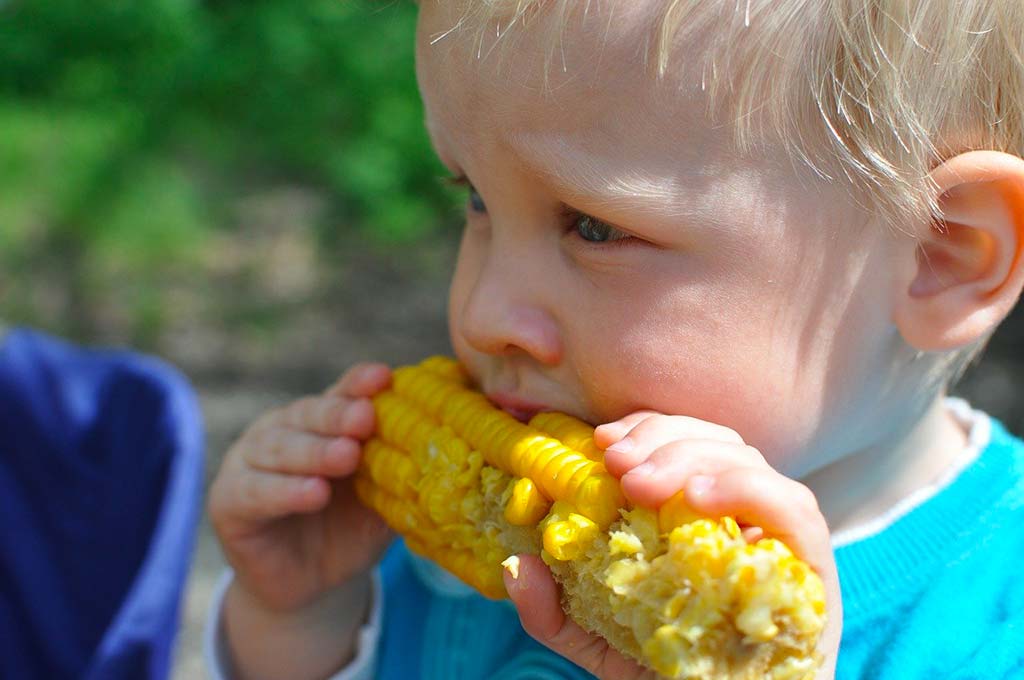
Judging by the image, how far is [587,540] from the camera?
1180 millimetres

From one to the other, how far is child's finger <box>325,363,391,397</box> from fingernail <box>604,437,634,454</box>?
580mm

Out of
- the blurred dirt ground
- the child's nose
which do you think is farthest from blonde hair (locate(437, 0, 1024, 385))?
the blurred dirt ground

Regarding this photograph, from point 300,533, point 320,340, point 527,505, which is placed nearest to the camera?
point 527,505

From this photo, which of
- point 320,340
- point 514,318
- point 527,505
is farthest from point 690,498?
point 320,340

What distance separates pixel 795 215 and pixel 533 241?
0.98 feet

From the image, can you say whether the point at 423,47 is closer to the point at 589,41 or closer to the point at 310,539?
the point at 589,41

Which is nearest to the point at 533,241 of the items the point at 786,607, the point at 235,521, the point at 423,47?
the point at 423,47

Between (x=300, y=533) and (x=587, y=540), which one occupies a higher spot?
(x=587, y=540)

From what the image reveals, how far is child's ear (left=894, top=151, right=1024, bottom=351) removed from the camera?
4.45 ft

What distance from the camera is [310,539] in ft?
6.11

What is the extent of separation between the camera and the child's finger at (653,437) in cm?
118

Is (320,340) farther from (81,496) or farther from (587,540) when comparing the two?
(587,540)

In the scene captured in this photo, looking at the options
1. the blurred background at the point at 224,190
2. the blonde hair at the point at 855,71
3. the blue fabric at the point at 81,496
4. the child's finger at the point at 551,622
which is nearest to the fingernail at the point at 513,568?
the child's finger at the point at 551,622

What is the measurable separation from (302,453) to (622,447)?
0.67m
